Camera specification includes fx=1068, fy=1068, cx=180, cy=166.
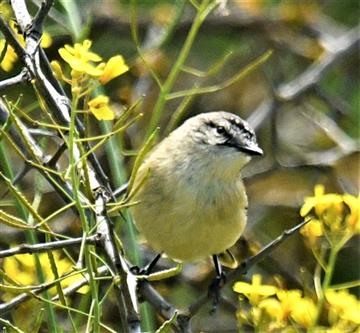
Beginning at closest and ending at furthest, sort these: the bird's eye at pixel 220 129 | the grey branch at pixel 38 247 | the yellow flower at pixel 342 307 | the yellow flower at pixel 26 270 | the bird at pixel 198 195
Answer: the grey branch at pixel 38 247 < the yellow flower at pixel 342 307 < the yellow flower at pixel 26 270 < the bird at pixel 198 195 < the bird's eye at pixel 220 129

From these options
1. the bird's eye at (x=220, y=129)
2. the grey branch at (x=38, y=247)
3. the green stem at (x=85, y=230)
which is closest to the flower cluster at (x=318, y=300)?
the green stem at (x=85, y=230)

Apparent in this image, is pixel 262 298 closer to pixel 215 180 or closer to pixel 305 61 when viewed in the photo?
pixel 215 180

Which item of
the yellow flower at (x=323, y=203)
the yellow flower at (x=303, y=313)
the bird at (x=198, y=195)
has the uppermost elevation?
the yellow flower at (x=323, y=203)

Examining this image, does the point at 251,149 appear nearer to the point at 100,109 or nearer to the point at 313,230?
the point at 313,230

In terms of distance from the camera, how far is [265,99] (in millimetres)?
5215

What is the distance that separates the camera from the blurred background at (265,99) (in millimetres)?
4367

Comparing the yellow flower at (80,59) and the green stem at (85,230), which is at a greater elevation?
the yellow flower at (80,59)

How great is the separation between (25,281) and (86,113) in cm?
90

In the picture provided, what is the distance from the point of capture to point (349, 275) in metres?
5.00

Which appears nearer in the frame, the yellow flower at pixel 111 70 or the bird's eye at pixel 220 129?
the yellow flower at pixel 111 70

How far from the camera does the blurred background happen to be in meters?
4.37

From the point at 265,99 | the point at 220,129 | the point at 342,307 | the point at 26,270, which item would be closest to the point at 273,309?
the point at 342,307

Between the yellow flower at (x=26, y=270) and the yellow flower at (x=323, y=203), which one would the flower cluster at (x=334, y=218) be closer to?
the yellow flower at (x=323, y=203)

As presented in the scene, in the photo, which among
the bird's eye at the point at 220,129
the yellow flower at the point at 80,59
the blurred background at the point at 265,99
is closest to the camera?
the yellow flower at the point at 80,59
